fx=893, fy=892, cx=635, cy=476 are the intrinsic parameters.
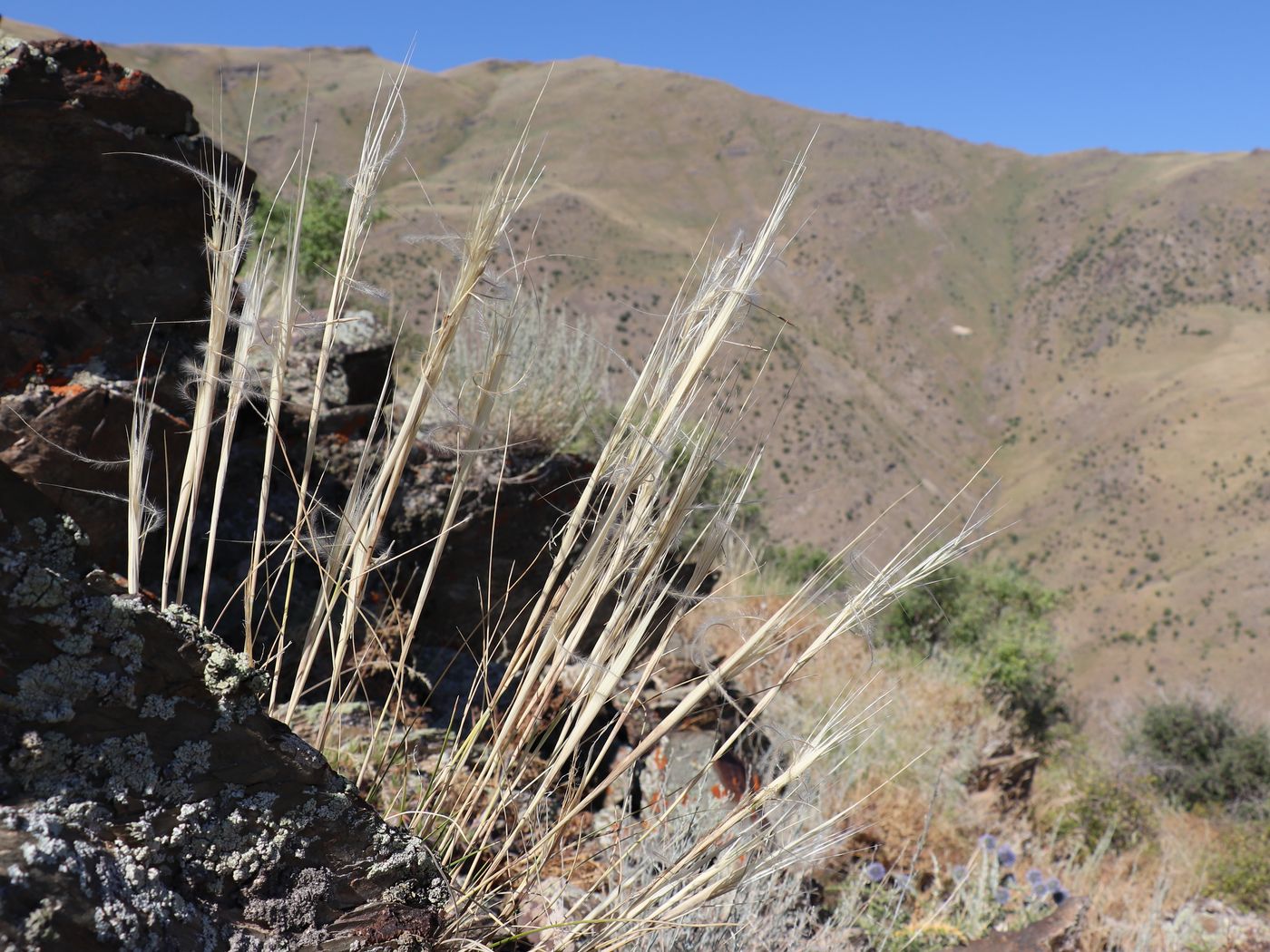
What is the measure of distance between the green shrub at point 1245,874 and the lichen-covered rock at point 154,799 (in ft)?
16.8

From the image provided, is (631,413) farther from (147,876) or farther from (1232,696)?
(1232,696)

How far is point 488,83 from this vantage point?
115 meters

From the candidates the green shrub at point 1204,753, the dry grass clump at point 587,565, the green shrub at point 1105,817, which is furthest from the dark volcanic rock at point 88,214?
the green shrub at point 1204,753

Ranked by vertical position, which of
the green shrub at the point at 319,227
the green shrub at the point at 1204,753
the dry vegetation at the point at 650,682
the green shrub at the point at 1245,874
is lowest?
the green shrub at the point at 1204,753

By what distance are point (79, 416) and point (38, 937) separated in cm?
179

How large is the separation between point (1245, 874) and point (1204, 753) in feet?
13.9

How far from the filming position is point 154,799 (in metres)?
1.05

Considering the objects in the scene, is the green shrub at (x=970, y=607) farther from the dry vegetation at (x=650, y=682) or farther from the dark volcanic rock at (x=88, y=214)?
the dark volcanic rock at (x=88, y=214)

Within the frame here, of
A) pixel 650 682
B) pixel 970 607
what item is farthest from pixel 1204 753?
pixel 650 682

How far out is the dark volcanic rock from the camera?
2.30m

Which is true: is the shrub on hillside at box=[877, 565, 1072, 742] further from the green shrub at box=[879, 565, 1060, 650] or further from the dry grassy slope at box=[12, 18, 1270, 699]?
the dry grassy slope at box=[12, 18, 1270, 699]

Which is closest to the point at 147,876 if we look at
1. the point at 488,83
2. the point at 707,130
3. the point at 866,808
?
the point at 866,808

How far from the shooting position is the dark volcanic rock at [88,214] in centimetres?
230

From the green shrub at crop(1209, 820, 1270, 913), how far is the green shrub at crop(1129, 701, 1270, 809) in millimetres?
2373
